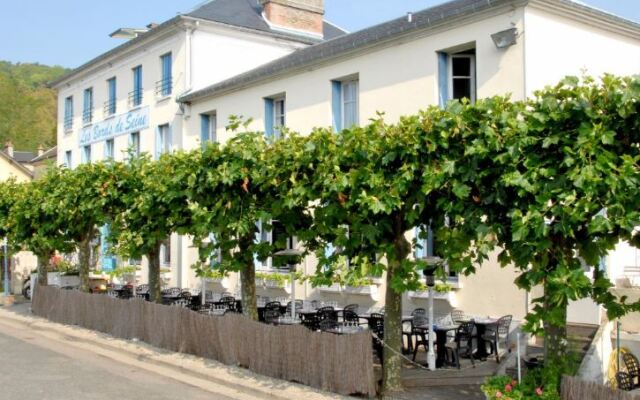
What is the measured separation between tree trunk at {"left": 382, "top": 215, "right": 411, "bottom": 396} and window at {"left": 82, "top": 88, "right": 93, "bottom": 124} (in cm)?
2394

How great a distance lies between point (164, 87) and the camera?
83.2ft

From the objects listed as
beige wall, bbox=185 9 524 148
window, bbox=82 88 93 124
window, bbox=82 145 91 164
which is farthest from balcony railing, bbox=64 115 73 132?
beige wall, bbox=185 9 524 148

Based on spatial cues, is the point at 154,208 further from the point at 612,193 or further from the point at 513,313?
the point at 612,193

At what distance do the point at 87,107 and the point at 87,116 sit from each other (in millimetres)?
428

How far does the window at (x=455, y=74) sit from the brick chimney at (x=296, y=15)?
12.9 meters

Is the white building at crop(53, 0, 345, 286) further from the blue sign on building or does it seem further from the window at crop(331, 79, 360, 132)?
the window at crop(331, 79, 360, 132)

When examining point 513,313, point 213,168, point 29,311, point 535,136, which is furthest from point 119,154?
point 535,136

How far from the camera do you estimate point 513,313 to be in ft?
45.0

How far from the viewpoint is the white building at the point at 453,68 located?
13789 millimetres

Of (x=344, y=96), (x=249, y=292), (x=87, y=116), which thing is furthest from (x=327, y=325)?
(x=87, y=116)

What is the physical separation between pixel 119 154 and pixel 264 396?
19.8 metres

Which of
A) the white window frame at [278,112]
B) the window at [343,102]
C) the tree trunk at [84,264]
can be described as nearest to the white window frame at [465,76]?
the window at [343,102]

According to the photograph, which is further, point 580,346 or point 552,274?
point 580,346

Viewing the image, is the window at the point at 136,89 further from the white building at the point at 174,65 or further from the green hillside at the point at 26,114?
the green hillside at the point at 26,114
